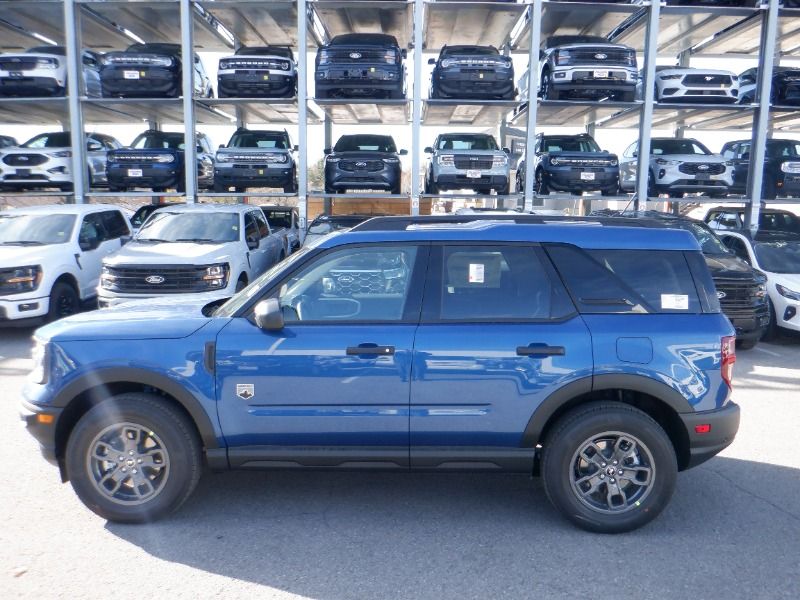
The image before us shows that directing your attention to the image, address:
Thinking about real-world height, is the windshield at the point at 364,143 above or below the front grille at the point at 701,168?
above

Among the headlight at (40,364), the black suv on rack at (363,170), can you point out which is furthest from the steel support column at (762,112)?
the headlight at (40,364)

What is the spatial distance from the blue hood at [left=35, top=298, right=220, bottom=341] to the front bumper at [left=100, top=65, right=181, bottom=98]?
11965 millimetres

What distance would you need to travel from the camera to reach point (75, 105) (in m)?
15.0

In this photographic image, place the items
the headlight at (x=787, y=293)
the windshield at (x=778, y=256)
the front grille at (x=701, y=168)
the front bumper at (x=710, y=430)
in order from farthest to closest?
the front grille at (x=701, y=168) < the windshield at (x=778, y=256) < the headlight at (x=787, y=293) < the front bumper at (x=710, y=430)

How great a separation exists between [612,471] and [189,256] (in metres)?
6.91

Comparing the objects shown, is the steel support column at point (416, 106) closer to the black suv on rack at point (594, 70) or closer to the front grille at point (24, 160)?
the black suv on rack at point (594, 70)

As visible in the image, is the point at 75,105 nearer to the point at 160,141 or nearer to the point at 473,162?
the point at 160,141

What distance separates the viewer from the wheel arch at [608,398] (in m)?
3.80

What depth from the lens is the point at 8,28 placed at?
16938mm

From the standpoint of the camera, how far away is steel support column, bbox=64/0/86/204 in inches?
579

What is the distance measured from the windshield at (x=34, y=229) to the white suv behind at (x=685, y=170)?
38.5 ft

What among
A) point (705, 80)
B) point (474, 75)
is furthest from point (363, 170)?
point (705, 80)

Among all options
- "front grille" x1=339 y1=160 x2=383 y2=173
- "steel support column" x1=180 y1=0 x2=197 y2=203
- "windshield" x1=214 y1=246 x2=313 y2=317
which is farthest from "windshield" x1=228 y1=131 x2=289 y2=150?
"windshield" x1=214 y1=246 x2=313 y2=317

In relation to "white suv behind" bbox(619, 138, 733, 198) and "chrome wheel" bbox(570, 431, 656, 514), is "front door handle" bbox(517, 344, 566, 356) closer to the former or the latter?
"chrome wheel" bbox(570, 431, 656, 514)
